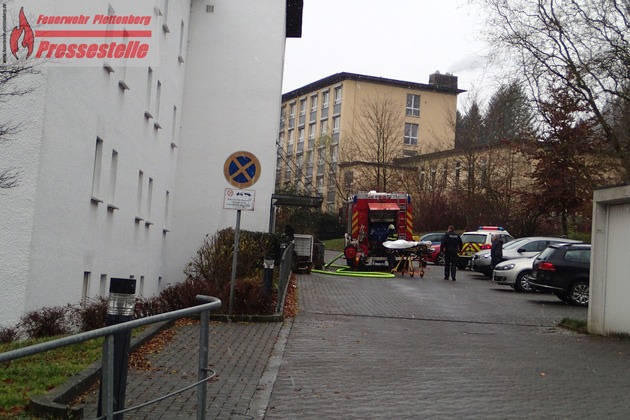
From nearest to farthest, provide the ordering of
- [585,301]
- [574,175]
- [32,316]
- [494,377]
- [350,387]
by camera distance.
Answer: [350,387]
[494,377]
[32,316]
[585,301]
[574,175]

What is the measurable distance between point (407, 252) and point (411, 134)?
193 feet

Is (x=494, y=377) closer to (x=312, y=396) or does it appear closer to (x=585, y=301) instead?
(x=312, y=396)

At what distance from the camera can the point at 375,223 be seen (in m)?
36.1

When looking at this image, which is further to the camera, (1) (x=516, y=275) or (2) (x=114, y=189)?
(1) (x=516, y=275)

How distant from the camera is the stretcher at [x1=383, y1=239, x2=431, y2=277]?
3259cm

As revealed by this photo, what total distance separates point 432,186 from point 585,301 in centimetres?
4074

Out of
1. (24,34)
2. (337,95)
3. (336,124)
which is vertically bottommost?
(24,34)

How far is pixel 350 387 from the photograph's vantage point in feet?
30.8

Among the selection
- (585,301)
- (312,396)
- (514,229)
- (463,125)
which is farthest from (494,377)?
(463,125)

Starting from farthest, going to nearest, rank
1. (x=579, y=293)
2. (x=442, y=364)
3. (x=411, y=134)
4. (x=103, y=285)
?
1. (x=411, y=134)
2. (x=579, y=293)
3. (x=103, y=285)
4. (x=442, y=364)

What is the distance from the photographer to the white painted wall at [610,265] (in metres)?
15.4

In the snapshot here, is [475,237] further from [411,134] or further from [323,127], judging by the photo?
[323,127]

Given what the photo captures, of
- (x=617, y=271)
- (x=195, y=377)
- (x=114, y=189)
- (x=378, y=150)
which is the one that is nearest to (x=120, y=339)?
(x=195, y=377)
